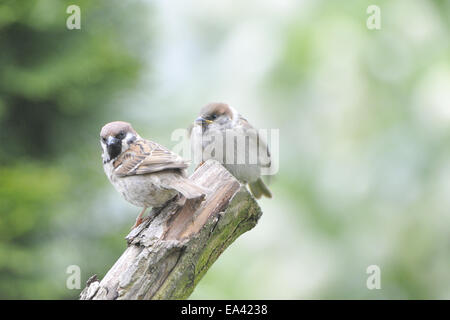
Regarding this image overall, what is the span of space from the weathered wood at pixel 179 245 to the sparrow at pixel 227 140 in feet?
2.98

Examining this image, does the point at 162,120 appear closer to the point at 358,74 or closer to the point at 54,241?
the point at 54,241

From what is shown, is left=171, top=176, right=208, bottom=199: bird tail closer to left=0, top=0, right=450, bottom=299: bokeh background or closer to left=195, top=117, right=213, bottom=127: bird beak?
left=195, top=117, right=213, bottom=127: bird beak

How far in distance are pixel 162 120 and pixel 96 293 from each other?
114 inches

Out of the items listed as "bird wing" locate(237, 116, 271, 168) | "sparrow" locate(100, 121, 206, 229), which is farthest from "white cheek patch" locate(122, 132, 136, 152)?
"bird wing" locate(237, 116, 271, 168)

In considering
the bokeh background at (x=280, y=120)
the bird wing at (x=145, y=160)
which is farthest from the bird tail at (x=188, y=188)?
the bokeh background at (x=280, y=120)

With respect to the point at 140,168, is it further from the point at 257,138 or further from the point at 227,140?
the point at 257,138

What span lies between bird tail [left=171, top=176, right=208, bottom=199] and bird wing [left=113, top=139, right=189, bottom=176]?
0.38 feet

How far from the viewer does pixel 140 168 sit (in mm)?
2936

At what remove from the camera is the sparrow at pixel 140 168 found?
282 centimetres

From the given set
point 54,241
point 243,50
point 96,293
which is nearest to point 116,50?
point 243,50

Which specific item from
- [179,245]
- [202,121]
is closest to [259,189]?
[202,121]

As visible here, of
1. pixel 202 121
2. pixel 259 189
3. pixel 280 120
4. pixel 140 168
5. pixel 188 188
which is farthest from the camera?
pixel 280 120

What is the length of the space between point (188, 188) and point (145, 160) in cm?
49

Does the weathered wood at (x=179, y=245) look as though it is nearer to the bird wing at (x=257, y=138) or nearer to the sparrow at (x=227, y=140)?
the sparrow at (x=227, y=140)
